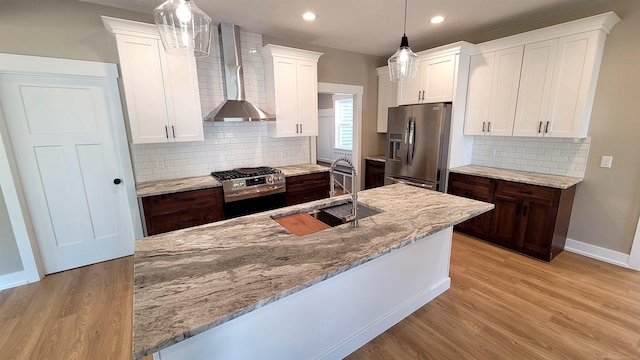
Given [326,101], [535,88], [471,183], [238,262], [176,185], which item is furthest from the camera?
[326,101]

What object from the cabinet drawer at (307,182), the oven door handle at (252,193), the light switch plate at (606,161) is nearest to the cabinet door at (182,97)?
the oven door handle at (252,193)

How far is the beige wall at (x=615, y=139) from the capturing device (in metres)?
2.65

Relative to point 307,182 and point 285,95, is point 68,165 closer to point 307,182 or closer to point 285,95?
point 285,95

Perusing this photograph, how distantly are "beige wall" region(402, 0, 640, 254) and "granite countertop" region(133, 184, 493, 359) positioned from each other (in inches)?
77.7

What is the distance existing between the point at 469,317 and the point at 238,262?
6.34ft

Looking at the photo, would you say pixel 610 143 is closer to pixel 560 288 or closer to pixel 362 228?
pixel 560 288

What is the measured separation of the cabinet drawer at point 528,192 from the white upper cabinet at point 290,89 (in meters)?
2.51

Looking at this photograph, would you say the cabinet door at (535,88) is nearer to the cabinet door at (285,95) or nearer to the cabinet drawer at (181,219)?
the cabinet door at (285,95)

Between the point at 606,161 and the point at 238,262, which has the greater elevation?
the point at 606,161

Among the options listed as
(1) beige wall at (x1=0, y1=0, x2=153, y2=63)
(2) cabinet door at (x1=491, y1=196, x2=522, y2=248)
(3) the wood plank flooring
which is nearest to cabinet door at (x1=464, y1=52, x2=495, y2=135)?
(2) cabinet door at (x1=491, y1=196, x2=522, y2=248)

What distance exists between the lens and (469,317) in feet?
7.11

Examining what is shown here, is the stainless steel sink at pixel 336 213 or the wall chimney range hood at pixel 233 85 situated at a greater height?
the wall chimney range hood at pixel 233 85

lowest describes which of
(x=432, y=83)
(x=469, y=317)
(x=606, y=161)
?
(x=469, y=317)

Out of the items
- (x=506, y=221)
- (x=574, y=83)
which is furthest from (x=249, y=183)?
(x=574, y=83)
